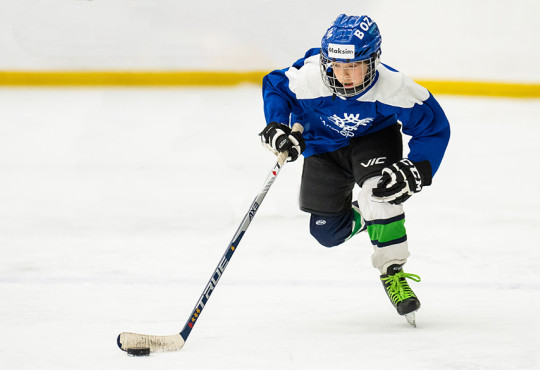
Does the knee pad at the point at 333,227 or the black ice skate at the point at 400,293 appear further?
the knee pad at the point at 333,227

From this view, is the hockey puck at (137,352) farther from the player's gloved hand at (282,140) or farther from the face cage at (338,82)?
the face cage at (338,82)

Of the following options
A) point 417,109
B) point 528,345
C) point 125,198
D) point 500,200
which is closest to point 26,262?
point 125,198

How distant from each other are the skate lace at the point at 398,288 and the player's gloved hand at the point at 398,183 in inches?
10.0

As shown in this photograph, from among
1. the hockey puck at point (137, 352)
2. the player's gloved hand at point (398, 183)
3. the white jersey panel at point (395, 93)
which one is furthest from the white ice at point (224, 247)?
the white jersey panel at point (395, 93)

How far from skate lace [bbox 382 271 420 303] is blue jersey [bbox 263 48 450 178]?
1.24 feet

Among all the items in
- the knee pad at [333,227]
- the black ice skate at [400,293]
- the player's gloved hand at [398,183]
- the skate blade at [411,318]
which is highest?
the player's gloved hand at [398,183]

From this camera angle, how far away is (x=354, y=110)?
2.49 m

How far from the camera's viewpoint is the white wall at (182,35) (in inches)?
221

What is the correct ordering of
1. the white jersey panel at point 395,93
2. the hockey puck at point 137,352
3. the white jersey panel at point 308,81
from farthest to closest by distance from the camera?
the white jersey panel at point 308,81, the white jersey panel at point 395,93, the hockey puck at point 137,352

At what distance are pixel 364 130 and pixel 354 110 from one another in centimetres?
13

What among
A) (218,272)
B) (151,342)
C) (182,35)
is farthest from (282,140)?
(182,35)

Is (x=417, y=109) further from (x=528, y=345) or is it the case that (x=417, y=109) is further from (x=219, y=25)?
(x=219, y=25)

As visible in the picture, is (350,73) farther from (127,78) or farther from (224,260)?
(127,78)

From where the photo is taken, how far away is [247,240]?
341cm
